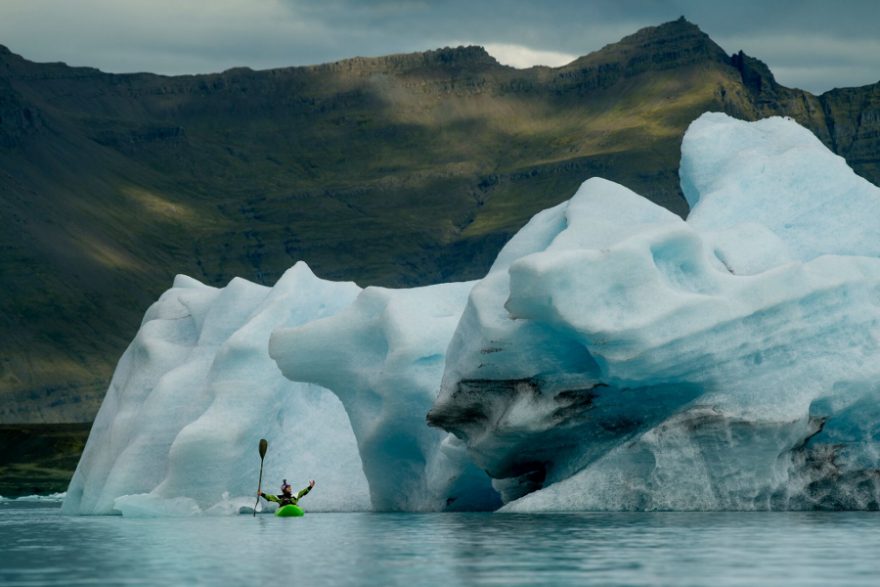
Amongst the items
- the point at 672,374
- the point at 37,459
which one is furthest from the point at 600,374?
the point at 37,459

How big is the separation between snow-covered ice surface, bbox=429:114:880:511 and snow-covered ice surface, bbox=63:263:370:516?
7.04 m

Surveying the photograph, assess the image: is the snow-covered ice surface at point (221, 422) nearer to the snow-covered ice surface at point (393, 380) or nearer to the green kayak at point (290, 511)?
the green kayak at point (290, 511)

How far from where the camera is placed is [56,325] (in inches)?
7785

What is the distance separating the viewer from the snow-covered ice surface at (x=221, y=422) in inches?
1258

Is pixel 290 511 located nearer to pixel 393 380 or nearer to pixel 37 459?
pixel 393 380

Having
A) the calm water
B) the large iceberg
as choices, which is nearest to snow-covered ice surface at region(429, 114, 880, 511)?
the large iceberg

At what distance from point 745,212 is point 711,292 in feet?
16.9

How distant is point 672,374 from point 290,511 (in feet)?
29.2

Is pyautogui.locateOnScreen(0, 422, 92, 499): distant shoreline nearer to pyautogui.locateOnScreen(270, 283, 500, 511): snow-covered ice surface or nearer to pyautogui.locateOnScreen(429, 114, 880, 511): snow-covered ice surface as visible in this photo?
pyautogui.locateOnScreen(270, 283, 500, 511): snow-covered ice surface

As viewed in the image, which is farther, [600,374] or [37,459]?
[37,459]

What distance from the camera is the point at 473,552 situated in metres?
18.6

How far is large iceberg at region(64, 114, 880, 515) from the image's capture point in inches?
950

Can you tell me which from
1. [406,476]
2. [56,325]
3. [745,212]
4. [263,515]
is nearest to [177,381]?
[263,515]

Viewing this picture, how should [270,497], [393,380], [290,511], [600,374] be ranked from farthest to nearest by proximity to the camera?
[270,497] → [290,511] → [393,380] → [600,374]
